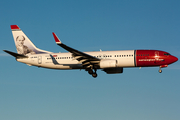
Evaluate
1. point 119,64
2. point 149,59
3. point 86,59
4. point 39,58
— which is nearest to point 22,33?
point 39,58

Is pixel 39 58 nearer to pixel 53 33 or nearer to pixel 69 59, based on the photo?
pixel 69 59

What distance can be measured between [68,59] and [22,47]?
10.8m

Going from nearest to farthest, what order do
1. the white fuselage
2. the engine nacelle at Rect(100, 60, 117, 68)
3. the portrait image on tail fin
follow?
1. the engine nacelle at Rect(100, 60, 117, 68)
2. the white fuselage
3. the portrait image on tail fin

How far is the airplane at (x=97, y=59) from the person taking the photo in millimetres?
53031

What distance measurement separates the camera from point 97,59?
2096 inches

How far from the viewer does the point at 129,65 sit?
53.5m

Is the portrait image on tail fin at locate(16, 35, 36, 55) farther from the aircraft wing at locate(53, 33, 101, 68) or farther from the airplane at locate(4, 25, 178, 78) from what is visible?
the aircraft wing at locate(53, 33, 101, 68)

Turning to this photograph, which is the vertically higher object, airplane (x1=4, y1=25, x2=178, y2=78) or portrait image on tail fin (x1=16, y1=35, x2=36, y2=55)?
portrait image on tail fin (x1=16, y1=35, x2=36, y2=55)

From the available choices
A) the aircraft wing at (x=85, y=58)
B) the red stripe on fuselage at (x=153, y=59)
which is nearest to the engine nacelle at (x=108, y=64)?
the aircraft wing at (x=85, y=58)

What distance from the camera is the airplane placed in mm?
53031

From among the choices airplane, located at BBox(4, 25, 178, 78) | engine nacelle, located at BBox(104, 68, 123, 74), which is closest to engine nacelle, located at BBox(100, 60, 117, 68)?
airplane, located at BBox(4, 25, 178, 78)

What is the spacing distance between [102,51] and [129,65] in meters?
5.68

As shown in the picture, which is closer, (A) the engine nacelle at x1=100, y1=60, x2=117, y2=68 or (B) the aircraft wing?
(B) the aircraft wing

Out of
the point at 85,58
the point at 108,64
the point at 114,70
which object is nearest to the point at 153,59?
the point at 108,64
